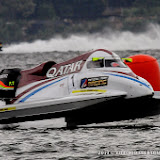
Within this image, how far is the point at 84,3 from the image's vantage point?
18938 cm

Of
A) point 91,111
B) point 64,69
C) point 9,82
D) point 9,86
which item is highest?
point 64,69

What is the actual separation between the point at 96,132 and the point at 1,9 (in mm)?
157468

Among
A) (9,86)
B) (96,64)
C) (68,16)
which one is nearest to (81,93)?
(96,64)

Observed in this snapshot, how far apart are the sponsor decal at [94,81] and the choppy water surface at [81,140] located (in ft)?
3.63

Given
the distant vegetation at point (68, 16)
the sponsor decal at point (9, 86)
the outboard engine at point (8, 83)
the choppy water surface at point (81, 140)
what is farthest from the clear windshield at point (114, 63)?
the distant vegetation at point (68, 16)

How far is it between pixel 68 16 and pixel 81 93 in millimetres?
166591

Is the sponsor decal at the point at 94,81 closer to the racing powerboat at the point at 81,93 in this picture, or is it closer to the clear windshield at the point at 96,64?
the racing powerboat at the point at 81,93

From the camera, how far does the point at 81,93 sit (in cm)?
1387

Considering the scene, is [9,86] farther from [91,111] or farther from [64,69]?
[91,111]

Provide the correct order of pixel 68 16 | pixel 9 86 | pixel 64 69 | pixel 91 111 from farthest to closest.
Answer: pixel 68 16
pixel 9 86
pixel 64 69
pixel 91 111

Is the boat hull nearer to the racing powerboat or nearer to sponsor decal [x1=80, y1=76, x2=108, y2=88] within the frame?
the racing powerboat

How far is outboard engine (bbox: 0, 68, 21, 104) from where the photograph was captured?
49.2 feet

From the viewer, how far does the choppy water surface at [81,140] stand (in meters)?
11.6

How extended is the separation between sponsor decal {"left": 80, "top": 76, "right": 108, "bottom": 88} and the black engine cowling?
6.92 feet
